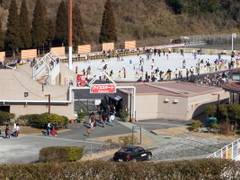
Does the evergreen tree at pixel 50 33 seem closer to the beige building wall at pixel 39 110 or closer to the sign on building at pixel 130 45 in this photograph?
the sign on building at pixel 130 45

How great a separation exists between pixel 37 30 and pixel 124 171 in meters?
62.5

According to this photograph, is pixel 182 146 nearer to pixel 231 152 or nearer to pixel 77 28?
pixel 231 152

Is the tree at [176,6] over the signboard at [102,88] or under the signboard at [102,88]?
over

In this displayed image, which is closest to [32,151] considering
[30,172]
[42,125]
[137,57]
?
[42,125]

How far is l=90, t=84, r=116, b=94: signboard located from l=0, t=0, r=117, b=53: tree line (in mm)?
30836

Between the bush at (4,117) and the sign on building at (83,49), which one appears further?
the sign on building at (83,49)

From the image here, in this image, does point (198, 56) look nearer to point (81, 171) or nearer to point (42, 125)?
point (42, 125)

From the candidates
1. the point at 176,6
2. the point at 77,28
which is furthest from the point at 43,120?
the point at 176,6

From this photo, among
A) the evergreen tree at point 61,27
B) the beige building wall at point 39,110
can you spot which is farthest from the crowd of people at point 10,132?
the evergreen tree at point 61,27

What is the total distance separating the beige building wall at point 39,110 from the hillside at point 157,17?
164 feet

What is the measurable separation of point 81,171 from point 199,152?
20.2 m

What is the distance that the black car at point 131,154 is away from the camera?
36625mm

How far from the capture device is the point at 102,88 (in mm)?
51188

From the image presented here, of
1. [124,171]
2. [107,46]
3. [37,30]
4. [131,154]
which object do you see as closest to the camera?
[124,171]
